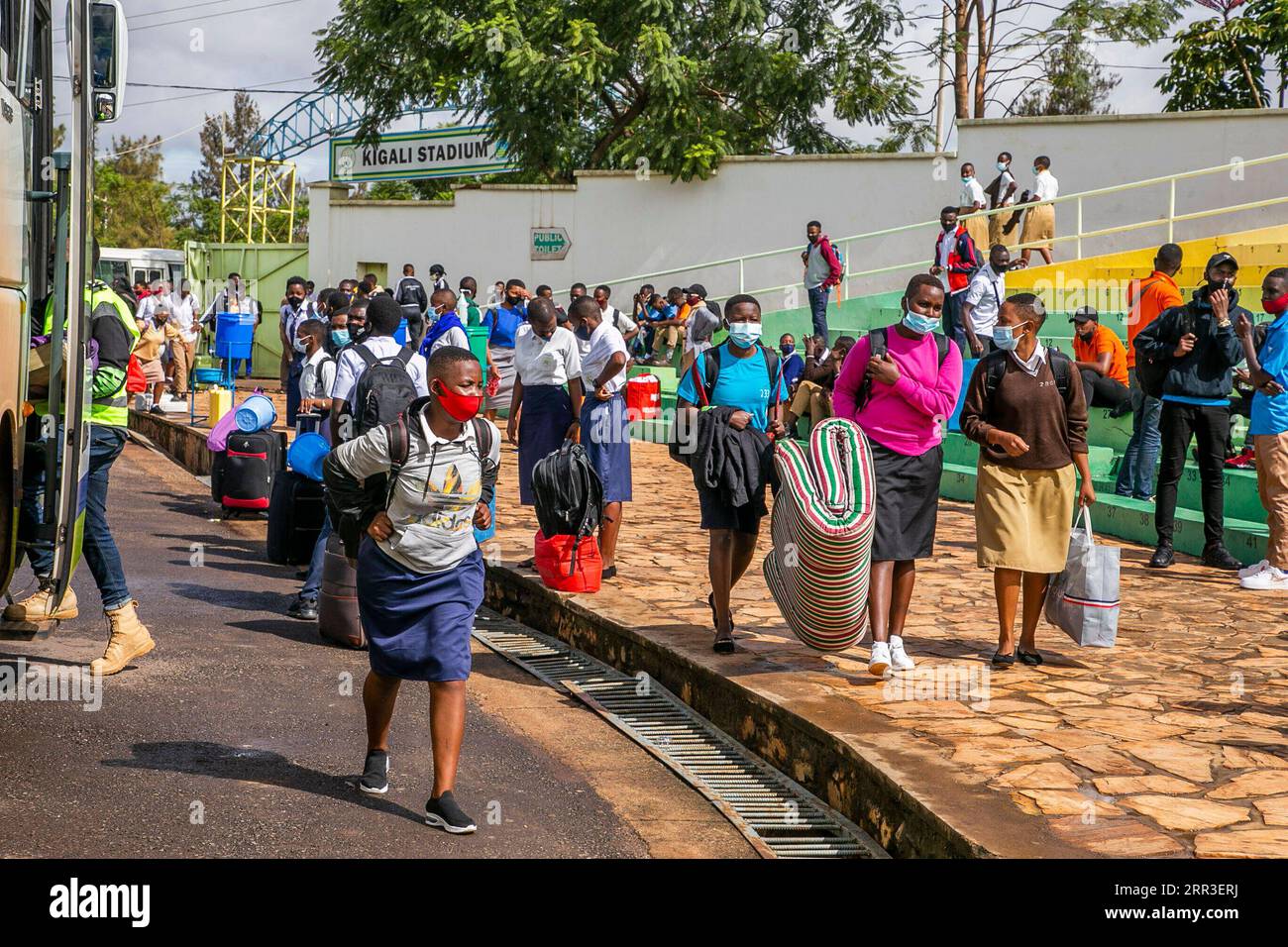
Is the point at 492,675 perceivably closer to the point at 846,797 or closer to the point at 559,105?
the point at 846,797

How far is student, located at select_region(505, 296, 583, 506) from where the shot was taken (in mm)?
10125

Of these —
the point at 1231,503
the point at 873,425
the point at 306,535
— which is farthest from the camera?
the point at 1231,503

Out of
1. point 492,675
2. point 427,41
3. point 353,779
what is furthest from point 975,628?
point 427,41

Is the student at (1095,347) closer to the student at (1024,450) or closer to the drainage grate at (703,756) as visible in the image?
the student at (1024,450)

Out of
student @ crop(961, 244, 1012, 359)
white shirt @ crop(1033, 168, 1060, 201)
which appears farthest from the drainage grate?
white shirt @ crop(1033, 168, 1060, 201)

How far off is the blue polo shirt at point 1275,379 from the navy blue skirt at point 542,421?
14.5 ft

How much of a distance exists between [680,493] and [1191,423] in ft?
18.3

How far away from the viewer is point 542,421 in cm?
1034

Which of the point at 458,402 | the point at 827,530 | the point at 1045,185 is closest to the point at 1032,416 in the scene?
the point at 827,530

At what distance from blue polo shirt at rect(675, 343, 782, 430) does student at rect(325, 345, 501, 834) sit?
99.1 inches

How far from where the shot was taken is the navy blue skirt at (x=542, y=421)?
10281 mm

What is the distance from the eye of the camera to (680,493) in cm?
1478

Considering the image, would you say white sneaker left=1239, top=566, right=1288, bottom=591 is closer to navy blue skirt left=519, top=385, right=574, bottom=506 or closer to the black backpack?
the black backpack

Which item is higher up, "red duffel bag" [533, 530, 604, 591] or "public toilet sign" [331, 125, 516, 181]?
"public toilet sign" [331, 125, 516, 181]
